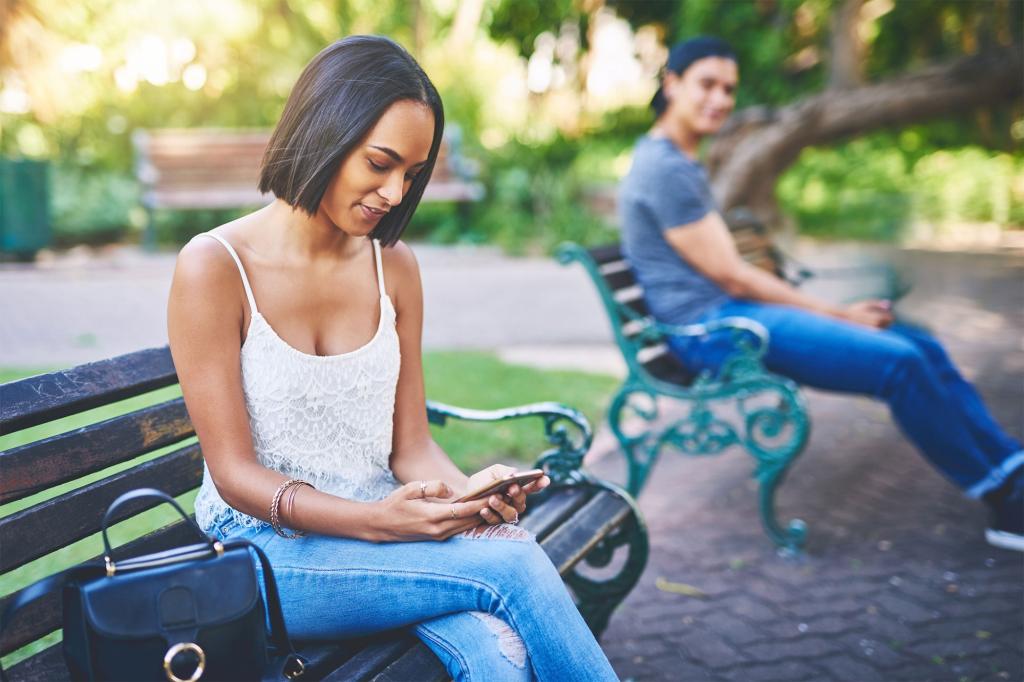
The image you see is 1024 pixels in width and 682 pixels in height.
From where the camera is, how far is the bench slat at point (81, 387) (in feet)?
6.46

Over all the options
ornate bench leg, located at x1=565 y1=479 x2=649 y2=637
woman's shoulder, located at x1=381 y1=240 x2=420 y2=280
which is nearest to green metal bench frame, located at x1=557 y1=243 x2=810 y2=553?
ornate bench leg, located at x1=565 y1=479 x2=649 y2=637

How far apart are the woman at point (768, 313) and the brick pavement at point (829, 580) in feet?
1.23

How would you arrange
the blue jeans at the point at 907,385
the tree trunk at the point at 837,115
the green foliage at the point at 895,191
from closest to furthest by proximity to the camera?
the blue jeans at the point at 907,385 → the tree trunk at the point at 837,115 → the green foliage at the point at 895,191

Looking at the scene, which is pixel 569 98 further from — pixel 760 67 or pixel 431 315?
pixel 431 315

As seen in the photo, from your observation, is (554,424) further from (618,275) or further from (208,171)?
(208,171)

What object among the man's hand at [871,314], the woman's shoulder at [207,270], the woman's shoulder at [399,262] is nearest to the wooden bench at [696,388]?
the man's hand at [871,314]

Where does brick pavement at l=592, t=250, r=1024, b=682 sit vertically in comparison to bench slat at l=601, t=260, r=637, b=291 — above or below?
below

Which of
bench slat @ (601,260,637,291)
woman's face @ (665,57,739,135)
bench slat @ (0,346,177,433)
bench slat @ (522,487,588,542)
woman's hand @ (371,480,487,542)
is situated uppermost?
woman's face @ (665,57,739,135)

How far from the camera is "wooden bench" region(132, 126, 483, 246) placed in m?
12.1

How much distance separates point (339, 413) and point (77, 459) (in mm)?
580

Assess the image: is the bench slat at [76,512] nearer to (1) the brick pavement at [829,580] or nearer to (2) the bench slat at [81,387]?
(2) the bench slat at [81,387]

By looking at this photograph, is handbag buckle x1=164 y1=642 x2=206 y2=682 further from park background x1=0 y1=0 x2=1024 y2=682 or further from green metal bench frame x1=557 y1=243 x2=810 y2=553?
green metal bench frame x1=557 y1=243 x2=810 y2=553

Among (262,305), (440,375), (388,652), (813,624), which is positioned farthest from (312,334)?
(440,375)

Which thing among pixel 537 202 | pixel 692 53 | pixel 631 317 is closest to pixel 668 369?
pixel 631 317
